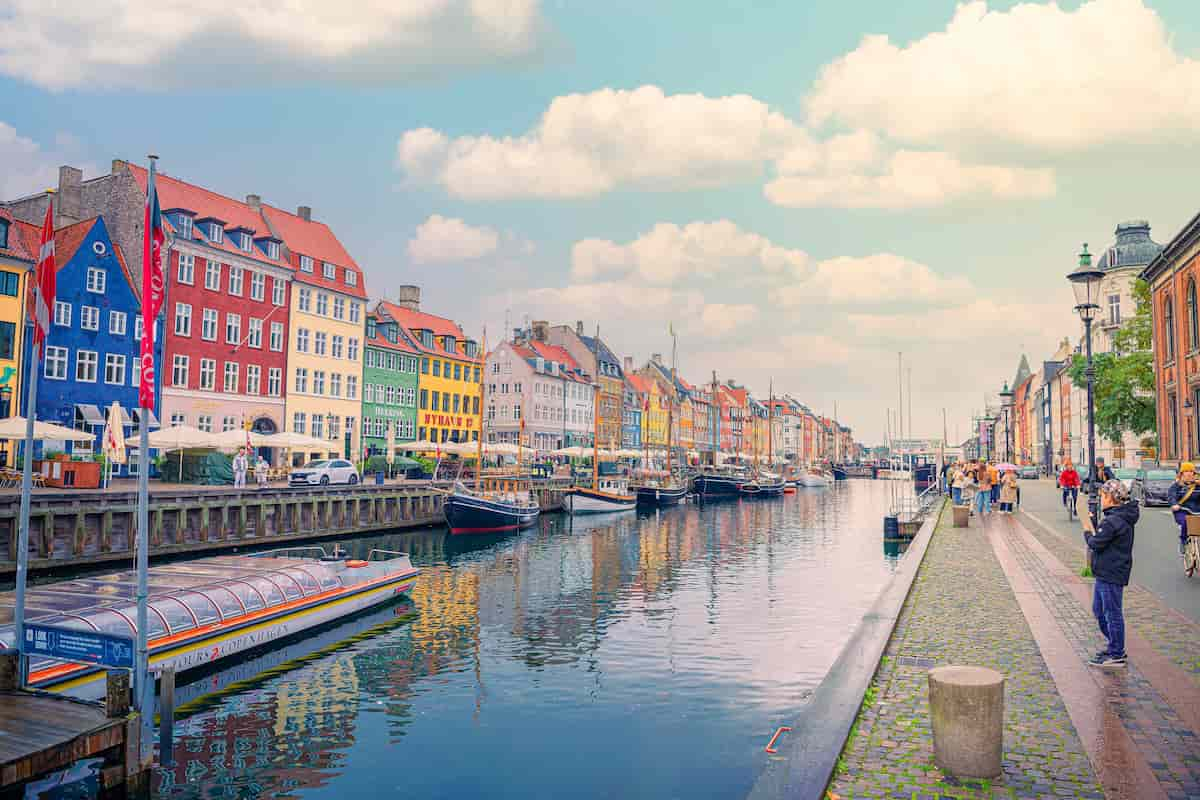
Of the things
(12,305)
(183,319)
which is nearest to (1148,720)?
Answer: (12,305)

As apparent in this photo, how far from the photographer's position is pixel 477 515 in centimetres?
4475

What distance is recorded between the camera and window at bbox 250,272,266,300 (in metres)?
56.6

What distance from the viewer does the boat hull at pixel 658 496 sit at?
6906 cm

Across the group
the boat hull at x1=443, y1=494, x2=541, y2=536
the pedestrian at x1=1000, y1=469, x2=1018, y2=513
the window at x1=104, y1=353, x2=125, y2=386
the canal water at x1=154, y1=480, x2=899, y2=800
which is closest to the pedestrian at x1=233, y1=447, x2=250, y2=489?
the boat hull at x1=443, y1=494, x2=541, y2=536

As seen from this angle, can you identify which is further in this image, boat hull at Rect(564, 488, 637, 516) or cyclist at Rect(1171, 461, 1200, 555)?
boat hull at Rect(564, 488, 637, 516)

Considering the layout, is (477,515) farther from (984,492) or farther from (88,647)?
(88,647)

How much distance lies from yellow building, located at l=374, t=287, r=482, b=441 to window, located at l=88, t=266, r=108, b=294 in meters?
27.9

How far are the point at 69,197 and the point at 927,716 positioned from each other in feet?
184

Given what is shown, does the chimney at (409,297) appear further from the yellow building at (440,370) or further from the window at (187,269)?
the window at (187,269)


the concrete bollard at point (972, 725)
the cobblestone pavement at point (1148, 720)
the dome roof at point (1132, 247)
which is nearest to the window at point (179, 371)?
the cobblestone pavement at point (1148, 720)

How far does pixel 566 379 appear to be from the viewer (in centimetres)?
9906

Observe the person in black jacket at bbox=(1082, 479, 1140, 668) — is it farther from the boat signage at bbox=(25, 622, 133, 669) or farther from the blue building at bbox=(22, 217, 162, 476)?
the blue building at bbox=(22, 217, 162, 476)

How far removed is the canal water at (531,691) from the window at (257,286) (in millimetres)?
34792

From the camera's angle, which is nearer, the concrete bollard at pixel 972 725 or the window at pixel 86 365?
the concrete bollard at pixel 972 725
